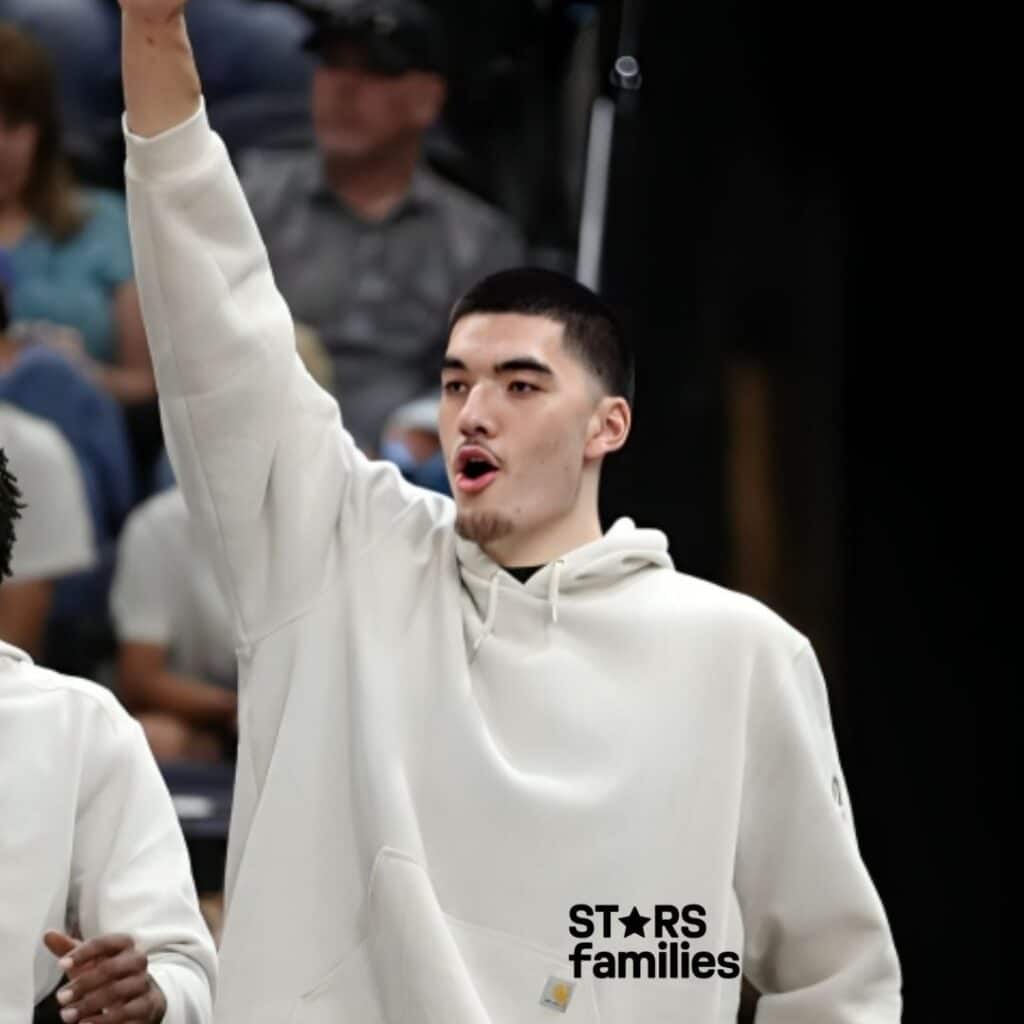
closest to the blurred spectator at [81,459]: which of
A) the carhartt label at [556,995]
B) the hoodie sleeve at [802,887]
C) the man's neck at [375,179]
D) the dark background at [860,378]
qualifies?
the man's neck at [375,179]

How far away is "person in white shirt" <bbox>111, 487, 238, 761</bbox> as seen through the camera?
611 centimetres

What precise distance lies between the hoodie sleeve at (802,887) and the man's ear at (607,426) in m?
0.39

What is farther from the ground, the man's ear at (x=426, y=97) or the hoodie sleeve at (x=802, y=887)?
the man's ear at (x=426, y=97)

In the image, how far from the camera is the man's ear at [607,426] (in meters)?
3.44

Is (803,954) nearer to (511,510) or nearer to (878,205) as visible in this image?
(511,510)

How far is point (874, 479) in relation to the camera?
23.3 ft

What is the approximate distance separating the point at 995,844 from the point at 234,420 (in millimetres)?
3966

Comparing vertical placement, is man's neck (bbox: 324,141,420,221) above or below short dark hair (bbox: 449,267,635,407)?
above

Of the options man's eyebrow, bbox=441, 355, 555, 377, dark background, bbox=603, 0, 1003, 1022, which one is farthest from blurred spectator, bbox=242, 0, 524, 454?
man's eyebrow, bbox=441, 355, 555, 377

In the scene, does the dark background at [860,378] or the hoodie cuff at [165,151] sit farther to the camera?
the dark background at [860,378]

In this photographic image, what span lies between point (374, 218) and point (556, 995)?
13.1 ft

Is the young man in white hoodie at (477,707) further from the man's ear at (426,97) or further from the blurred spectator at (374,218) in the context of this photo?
the man's ear at (426,97)

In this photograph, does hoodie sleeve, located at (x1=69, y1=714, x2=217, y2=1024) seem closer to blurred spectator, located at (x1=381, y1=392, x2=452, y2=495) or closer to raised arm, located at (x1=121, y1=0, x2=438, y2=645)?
raised arm, located at (x1=121, y1=0, x2=438, y2=645)

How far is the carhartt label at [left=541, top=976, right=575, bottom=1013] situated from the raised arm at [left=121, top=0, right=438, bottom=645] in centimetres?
58
